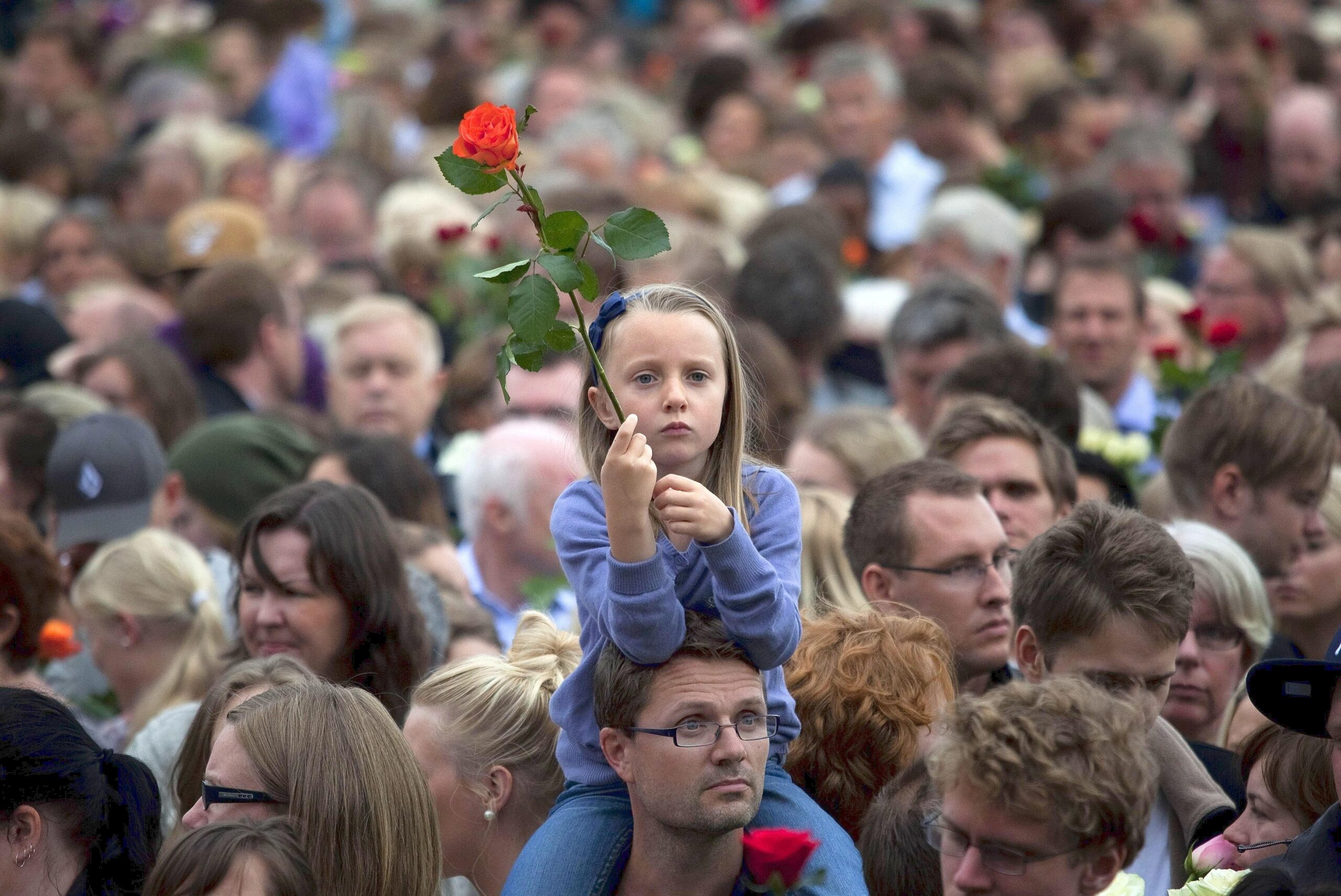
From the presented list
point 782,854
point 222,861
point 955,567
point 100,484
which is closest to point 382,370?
point 100,484

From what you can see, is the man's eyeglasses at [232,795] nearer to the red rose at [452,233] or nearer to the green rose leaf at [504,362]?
the green rose leaf at [504,362]

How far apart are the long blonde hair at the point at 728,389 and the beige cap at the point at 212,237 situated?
676cm

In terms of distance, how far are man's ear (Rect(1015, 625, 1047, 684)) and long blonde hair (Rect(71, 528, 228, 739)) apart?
9.39 ft

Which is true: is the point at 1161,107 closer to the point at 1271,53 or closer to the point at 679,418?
the point at 1271,53

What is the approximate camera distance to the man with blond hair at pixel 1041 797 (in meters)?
3.14

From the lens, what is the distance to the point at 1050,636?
424cm

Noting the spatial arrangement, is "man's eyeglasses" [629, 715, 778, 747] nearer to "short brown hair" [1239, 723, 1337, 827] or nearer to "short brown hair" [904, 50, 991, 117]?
"short brown hair" [1239, 723, 1337, 827]

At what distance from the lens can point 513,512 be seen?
6.76 m

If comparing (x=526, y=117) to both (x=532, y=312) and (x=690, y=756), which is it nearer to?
(x=532, y=312)

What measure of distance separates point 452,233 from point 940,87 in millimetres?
5528

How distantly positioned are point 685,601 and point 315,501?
1.88 metres

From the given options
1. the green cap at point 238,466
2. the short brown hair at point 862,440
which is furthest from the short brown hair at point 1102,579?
the green cap at point 238,466

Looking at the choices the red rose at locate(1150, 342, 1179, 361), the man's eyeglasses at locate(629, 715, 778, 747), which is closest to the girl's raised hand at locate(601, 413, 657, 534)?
the man's eyeglasses at locate(629, 715, 778, 747)

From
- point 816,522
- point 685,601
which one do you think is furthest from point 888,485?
point 685,601
